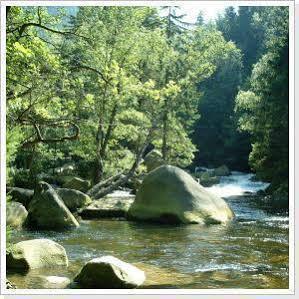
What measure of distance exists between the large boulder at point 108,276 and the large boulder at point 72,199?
7602 millimetres

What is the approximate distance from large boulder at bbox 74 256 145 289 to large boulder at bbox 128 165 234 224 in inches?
239

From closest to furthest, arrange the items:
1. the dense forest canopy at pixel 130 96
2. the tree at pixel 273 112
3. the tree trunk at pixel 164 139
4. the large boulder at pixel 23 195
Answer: the dense forest canopy at pixel 130 96 < the large boulder at pixel 23 195 < the tree at pixel 273 112 < the tree trunk at pixel 164 139

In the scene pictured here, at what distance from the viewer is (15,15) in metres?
→ 9.30

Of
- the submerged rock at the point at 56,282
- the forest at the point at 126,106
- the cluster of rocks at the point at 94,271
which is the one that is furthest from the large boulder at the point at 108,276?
the forest at the point at 126,106

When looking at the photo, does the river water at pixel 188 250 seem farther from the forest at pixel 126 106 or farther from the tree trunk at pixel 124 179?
the tree trunk at pixel 124 179

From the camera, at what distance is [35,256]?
8688 millimetres

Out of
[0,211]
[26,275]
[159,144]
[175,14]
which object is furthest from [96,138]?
[175,14]

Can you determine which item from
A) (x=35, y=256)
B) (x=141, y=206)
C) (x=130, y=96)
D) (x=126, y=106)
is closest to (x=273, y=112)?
(x=126, y=106)

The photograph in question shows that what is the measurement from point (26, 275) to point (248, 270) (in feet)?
11.5

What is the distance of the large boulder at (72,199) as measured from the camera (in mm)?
15273

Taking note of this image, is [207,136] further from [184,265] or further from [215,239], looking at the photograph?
[184,265]

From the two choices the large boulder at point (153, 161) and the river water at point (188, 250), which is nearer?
the river water at point (188, 250)

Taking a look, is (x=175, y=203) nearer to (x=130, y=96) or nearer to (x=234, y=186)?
(x=130, y=96)

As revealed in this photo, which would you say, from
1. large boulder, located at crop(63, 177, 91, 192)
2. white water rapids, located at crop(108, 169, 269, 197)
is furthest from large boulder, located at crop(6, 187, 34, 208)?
white water rapids, located at crop(108, 169, 269, 197)
